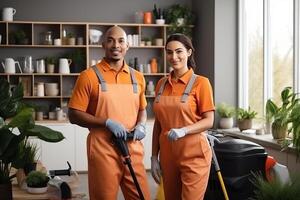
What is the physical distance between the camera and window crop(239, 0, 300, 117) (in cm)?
529

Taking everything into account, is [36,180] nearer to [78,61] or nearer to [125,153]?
[125,153]

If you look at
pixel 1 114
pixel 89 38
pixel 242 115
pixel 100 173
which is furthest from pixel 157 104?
pixel 89 38

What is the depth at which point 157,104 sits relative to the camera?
2785 millimetres

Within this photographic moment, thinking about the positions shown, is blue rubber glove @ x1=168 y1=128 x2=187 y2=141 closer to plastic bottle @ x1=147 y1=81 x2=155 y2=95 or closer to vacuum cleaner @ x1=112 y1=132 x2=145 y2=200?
vacuum cleaner @ x1=112 y1=132 x2=145 y2=200

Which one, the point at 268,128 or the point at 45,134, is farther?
the point at 268,128

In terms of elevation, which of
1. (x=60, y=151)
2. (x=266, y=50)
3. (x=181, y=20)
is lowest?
(x=60, y=151)

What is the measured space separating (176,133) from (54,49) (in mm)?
4648

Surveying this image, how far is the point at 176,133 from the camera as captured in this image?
2.56 meters

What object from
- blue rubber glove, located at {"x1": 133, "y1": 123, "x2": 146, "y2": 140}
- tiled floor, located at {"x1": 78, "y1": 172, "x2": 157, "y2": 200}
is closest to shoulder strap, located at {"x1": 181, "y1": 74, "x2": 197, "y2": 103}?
blue rubber glove, located at {"x1": 133, "y1": 123, "x2": 146, "y2": 140}

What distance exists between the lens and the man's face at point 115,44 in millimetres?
2795

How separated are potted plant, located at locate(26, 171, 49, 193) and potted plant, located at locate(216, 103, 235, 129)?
3504 millimetres

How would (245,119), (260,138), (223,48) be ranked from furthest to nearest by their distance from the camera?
1. (223,48)
2. (245,119)
3. (260,138)

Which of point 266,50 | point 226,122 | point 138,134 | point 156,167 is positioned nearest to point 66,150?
point 226,122

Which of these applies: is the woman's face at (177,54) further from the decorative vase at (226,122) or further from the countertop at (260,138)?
the decorative vase at (226,122)
